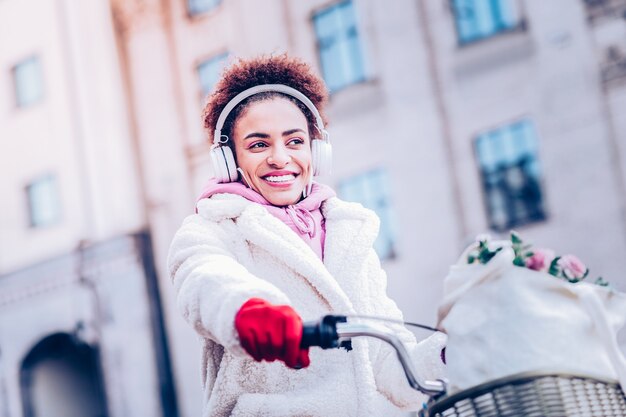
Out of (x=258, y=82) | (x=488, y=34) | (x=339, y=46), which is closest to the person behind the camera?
(x=258, y=82)

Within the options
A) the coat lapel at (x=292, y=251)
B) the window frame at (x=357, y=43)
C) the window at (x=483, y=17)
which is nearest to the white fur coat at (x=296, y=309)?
the coat lapel at (x=292, y=251)

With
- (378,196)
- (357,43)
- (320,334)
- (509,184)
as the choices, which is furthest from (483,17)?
(320,334)

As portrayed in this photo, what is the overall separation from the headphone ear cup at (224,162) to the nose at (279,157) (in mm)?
97

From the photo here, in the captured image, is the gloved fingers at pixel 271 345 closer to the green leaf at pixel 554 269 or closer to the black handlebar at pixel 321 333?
the black handlebar at pixel 321 333

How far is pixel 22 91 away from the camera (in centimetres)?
1300

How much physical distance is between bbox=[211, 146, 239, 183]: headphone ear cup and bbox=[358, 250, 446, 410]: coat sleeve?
408 mm

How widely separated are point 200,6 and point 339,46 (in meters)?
2.60

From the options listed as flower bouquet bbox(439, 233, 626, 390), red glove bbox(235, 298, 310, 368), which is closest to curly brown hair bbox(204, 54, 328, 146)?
red glove bbox(235, 298, 310, 368)

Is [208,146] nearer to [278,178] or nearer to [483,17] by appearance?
[483,17]

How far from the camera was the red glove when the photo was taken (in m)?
1.53

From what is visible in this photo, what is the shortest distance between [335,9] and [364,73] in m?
0.87

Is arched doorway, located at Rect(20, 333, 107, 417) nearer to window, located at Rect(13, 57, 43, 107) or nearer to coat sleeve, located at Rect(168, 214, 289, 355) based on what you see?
window, located at Rect(13, 57, 43, 107)

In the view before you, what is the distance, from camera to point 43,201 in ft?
41.7

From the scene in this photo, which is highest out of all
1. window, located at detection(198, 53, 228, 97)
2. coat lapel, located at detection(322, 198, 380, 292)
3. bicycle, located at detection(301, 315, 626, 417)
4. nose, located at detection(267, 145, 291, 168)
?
window, located at detection(198, 53, 228, 97)
